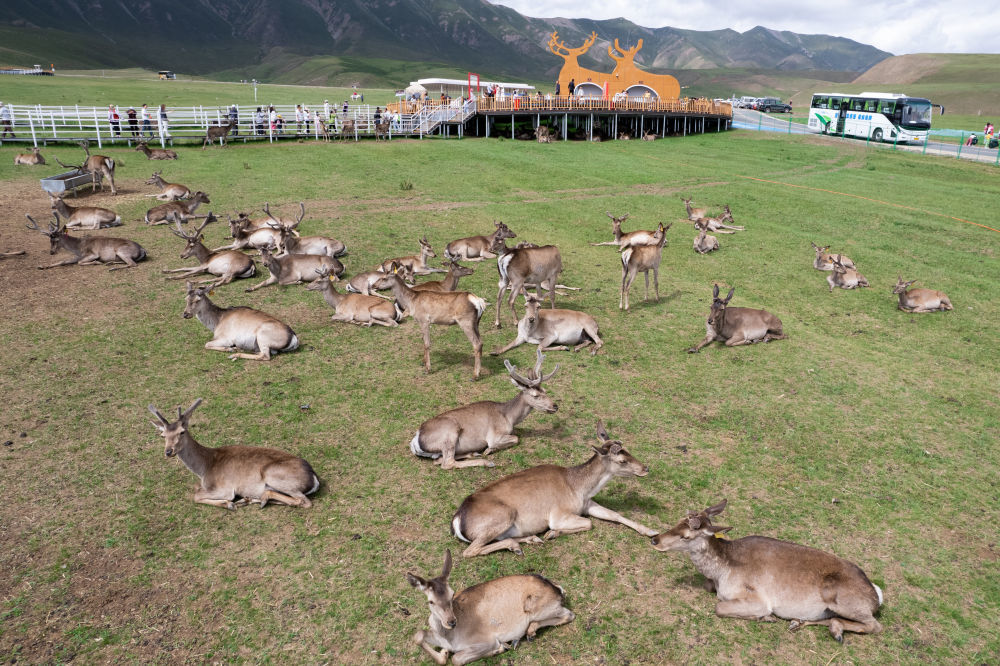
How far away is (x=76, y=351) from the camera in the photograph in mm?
12523

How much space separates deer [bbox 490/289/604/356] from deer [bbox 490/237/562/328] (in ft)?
3.67

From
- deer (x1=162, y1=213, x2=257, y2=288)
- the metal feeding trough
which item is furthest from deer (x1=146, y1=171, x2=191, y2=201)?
deer (x1=162, y1=213, x2=257, y2=288)

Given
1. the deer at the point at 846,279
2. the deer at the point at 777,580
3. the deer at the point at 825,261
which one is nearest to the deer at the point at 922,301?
the deer at the point at 846,279

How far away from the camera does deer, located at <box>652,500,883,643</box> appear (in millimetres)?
6414

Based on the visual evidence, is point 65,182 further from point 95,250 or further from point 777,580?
point 777,580

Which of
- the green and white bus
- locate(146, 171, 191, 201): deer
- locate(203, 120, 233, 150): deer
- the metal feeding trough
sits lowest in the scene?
locate(146, 171, 191, 201): deer

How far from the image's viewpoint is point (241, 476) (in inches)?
325

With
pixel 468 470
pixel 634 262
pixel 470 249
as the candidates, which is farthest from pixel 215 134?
pixel 468 470

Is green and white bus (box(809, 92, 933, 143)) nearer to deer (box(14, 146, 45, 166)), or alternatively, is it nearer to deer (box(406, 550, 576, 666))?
deer (box(14, 146, 45, 166))

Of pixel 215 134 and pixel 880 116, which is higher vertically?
pixel 880 116

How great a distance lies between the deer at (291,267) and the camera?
53.1 ft

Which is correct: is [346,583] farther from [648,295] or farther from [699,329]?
[648,295]

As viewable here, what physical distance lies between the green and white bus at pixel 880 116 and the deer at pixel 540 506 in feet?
181

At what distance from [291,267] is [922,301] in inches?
624
